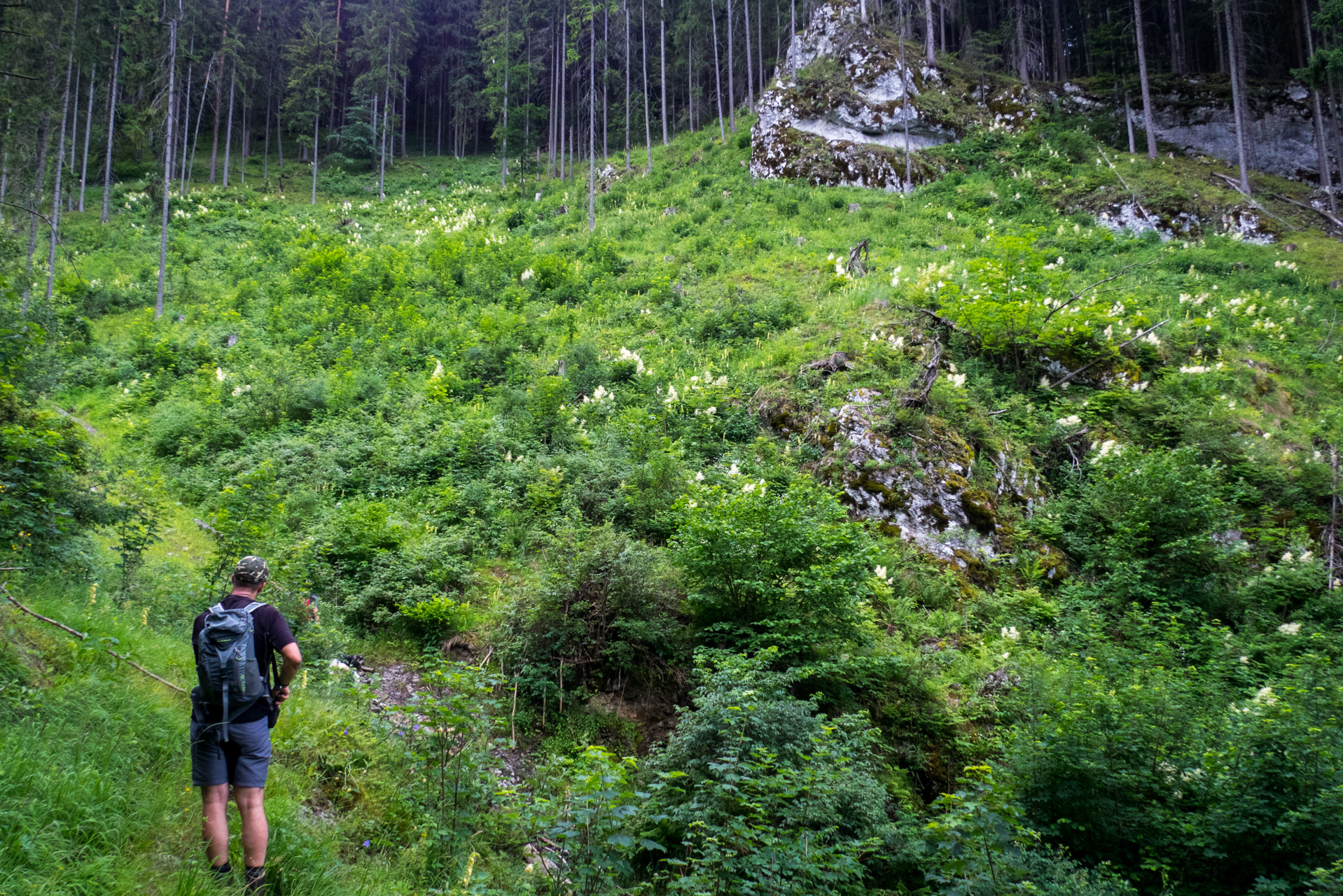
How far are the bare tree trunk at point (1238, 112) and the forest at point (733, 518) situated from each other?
0.23 metres

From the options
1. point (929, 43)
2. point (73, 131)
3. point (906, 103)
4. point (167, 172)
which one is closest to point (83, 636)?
point (167, 172)

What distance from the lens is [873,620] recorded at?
23.6 feet

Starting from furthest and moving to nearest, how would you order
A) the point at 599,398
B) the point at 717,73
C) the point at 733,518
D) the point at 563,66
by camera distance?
the point at 563,66 → the point at 717,73 → the point at 599,398 → the point at 733,518

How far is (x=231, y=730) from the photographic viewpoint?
345 cm

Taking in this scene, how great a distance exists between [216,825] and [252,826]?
0.57 feet

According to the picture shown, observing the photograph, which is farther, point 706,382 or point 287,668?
point 706,382

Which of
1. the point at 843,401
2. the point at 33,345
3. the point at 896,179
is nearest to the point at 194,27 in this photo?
the point at 896,179

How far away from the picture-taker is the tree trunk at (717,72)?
31422mm

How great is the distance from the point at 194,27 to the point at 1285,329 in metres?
52.7

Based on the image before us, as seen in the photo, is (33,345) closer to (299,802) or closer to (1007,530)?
(299,802)

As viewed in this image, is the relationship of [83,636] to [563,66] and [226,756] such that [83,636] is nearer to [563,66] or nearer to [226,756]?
[226,756]

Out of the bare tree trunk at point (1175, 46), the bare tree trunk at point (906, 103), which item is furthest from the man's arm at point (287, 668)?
the bare tree trunk at point (1175, 46)

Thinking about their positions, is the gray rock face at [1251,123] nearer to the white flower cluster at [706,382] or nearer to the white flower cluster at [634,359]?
the white flower cluster at [706,382]

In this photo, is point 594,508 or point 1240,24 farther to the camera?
point 1240,24
